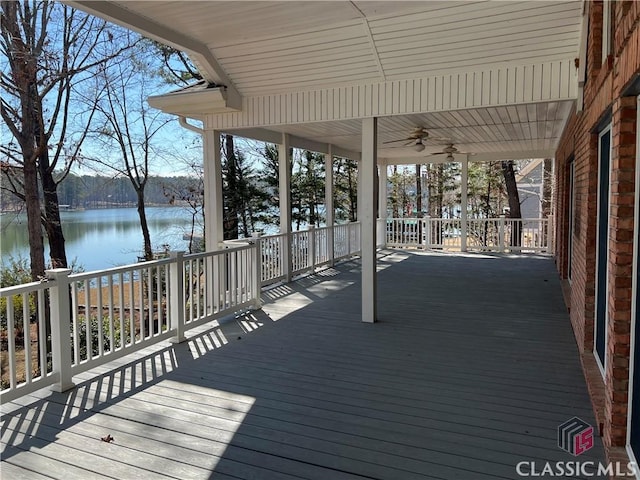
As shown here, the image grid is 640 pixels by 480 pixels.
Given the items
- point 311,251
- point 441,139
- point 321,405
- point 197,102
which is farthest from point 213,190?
point 441,139

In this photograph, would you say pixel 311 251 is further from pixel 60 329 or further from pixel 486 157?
pixel 60 329

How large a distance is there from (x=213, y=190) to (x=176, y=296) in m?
2.33

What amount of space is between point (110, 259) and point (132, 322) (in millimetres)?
9564

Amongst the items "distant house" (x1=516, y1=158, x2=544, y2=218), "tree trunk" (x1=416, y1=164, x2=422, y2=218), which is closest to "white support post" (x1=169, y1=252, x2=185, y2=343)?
"tree trunk" (x1=416, y1=164, x2=422, y2=218)

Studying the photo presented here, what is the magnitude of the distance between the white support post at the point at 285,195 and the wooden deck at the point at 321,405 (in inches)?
102

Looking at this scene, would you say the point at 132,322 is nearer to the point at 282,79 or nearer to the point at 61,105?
the point at 282,79

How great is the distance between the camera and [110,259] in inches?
503

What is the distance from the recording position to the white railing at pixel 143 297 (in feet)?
10.9

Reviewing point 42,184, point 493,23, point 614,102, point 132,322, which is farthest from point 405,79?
point 42,184

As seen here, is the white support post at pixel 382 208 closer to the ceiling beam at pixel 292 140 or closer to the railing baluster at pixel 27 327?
the ceiling beam at pixel 292 140

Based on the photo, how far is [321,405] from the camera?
3232 mm

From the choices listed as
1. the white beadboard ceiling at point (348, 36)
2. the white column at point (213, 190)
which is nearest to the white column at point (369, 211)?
the white beadboard ceiling at point (348, 36)

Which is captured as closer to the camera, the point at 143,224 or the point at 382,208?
the point at 382,208

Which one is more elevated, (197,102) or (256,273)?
(197,102)
